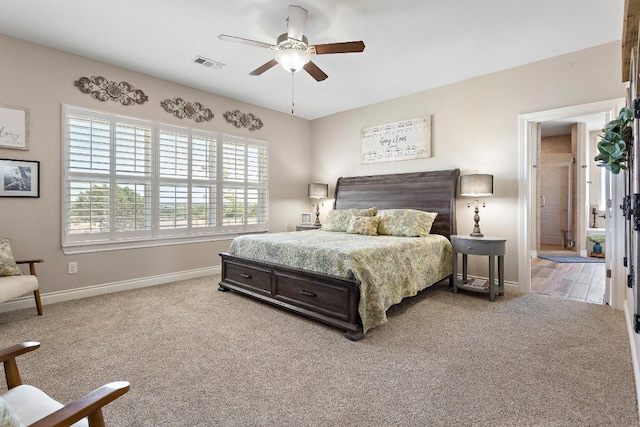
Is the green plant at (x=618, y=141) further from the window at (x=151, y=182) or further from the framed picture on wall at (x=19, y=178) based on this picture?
the framed picture on wall at (x=19, y=178)

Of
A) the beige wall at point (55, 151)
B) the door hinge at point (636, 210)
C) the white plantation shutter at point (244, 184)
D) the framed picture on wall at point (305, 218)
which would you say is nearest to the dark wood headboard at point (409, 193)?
the framed picture on wall at point (305, 218)

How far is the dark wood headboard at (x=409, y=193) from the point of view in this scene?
4.30 meters

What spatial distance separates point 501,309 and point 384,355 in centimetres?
170

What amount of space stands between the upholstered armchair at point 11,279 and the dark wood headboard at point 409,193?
4.00 m

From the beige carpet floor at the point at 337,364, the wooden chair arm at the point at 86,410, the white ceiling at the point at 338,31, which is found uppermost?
the white ceiling at the point at 338,31

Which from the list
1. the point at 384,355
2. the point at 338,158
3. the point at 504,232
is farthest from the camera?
the point at 338,158

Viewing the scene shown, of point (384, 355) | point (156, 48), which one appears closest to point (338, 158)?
point (156, 48)

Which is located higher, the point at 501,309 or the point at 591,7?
the point at 591,7

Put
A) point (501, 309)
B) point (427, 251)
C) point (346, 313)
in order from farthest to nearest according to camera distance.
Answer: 1. point (427, 251)
2. point (501, 309)
3. point (346, 313)

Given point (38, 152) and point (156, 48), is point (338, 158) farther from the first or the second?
point (38, 152)

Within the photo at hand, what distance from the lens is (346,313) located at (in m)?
2.70

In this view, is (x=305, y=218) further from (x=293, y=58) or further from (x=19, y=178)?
(x=19, y=178)

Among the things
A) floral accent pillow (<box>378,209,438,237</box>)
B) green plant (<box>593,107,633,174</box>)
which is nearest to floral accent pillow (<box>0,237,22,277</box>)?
floral accent pillow (<box>378,209,438,237</box>)

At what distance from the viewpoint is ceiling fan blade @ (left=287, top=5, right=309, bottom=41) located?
265cm
